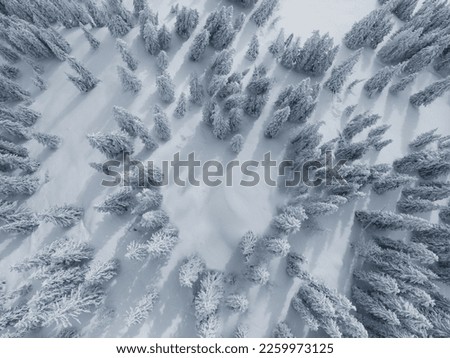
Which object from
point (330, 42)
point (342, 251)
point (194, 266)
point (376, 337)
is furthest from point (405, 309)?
point (330, 42)

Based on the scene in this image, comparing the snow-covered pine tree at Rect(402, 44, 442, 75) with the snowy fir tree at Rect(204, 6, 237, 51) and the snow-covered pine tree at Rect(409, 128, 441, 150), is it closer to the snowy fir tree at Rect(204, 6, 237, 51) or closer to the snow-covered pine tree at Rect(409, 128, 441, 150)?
the snow-covered pine tree at Rect(409, 128, 441, 150)

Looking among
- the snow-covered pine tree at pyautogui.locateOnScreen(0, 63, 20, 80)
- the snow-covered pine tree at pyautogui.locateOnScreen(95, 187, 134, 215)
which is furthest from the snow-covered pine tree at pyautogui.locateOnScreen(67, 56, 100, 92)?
the snow-covered pine tree at pyautogui.locateOnScreen(95, 187, 134, 215)

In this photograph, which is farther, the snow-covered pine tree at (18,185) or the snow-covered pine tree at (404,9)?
the snow-covered pine tree at (404,9)

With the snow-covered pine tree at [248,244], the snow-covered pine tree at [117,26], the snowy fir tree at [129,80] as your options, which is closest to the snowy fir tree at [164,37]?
the snow-covered pine tree at [117,26]

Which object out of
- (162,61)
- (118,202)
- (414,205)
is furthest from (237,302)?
(162,61)

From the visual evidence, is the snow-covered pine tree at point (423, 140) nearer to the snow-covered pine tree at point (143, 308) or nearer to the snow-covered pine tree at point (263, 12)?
the snow-covered pine tree at point (263, 12)

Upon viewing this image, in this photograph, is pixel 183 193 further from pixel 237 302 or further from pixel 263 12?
pixel 263 12
